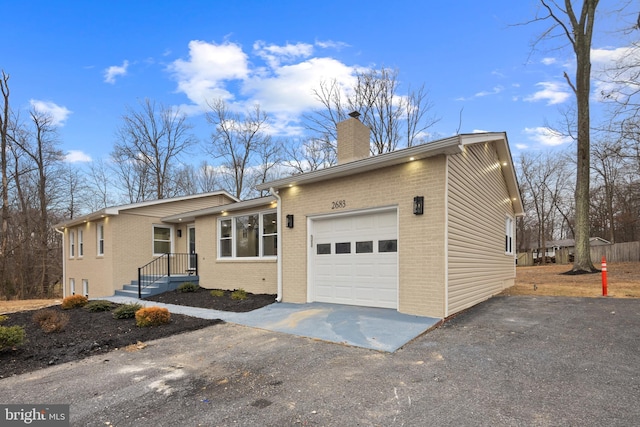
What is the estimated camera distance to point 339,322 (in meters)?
6.64

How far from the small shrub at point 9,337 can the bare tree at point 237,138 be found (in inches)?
871

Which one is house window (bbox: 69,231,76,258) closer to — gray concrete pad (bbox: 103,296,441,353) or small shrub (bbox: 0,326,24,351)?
gray concrete pad (bbox: 103,296,441,353)

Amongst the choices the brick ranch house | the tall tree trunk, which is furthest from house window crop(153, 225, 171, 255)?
the tall tree trunk

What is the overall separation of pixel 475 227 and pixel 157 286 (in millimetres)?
10673

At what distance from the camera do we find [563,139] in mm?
18141

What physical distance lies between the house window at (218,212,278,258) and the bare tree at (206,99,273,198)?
15483 millimetres

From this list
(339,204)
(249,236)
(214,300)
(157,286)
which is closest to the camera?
(339,204)

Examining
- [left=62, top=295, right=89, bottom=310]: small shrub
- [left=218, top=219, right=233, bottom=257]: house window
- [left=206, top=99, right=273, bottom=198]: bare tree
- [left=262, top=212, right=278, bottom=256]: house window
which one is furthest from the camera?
[left=206, top=99, right=273, bottom=198]: bare tree

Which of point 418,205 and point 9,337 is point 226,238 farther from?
point 418,205

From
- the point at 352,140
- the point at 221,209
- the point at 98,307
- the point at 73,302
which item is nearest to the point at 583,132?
the point at 352,140


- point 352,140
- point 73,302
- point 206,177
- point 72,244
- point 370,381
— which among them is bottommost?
point 73,302

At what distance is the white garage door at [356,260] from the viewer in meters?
7.47

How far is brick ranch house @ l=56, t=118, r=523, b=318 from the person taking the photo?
675 cm

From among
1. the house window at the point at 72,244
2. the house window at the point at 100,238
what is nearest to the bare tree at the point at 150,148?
the house window at the point at 72,244
